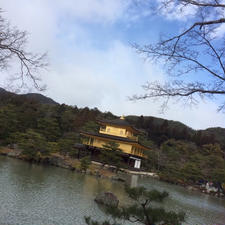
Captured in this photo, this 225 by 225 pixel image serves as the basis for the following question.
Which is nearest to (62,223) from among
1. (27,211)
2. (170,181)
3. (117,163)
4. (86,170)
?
(27,211)

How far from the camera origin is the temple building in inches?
830

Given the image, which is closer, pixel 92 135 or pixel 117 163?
pixel 117 163

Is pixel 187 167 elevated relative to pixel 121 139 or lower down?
lower down

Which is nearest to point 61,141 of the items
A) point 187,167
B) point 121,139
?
point 121,139

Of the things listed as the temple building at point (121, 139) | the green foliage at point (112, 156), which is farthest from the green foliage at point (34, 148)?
the temple building at point (121, 139)

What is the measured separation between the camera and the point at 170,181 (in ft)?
65.6

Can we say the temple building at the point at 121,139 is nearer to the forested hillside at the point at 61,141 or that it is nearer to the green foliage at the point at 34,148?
the forested hillside at the point at 61,141

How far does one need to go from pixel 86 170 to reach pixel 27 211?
924 centimetres

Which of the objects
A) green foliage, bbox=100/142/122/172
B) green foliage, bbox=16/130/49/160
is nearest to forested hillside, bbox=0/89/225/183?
green foliage, bbox=16/130/49/160

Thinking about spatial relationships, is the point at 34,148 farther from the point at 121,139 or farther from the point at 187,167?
the point at 187,167

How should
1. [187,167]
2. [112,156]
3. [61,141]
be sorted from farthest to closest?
[187,167], [61,141], [112,156]

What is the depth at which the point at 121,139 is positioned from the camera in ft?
69.0

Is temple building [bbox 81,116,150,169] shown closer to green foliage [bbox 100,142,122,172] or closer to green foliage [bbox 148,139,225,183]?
green foliage [bbox 148,139,225,183]

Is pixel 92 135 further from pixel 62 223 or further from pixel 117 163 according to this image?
pixel 62 223
